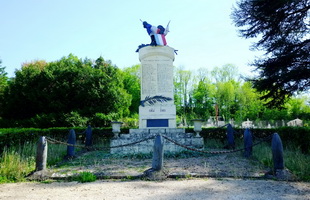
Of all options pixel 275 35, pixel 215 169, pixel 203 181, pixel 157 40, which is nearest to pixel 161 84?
pixel 157 40

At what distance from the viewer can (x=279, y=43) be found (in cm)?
1255

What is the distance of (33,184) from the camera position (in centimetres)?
461

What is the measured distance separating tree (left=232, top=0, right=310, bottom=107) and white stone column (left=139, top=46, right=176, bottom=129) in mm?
5567

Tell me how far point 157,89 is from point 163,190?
7.17 meters

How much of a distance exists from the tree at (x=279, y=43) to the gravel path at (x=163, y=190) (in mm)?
9113

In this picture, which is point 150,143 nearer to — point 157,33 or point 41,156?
point 41,156

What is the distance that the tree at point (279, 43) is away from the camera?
11.9 meters

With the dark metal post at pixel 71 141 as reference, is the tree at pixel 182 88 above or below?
above

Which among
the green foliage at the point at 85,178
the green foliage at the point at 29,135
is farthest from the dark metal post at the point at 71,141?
the green foliage at the point at 85,178

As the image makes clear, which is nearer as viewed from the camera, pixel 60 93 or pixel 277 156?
pixel 277 156

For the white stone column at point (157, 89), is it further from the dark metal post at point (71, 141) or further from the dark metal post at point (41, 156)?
the dark metal post at point (41, 156)

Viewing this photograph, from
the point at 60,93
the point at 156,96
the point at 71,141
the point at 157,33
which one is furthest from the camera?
the point at 60,93

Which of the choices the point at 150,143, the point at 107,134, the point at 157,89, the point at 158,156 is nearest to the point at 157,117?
the point at 157,89

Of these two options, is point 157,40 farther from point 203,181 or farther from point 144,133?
point 203,181
